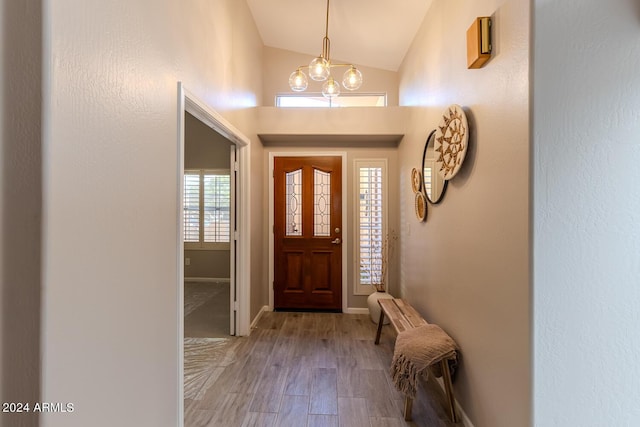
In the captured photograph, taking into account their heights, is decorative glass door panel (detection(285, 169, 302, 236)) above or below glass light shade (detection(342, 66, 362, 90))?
below

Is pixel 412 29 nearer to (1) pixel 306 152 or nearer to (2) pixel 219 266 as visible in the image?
(1) pixel 306 152

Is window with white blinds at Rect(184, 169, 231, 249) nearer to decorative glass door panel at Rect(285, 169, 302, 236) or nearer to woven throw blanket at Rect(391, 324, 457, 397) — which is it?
decorative glass door panel at Rect(285, 169, 302, 236)

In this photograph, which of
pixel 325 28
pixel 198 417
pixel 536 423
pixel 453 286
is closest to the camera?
pixel 536 423

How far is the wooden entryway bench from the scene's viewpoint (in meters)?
1.83

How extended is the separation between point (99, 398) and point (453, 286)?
6.53 ft

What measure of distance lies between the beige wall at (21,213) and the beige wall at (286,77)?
324cm

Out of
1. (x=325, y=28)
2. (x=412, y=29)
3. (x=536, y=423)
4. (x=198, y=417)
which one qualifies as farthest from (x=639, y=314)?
(x=325, y=28)

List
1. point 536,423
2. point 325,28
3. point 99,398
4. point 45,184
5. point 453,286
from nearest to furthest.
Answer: point 45,184 → point 99,398 → point 536,423 → point 453,286 → point 325,28

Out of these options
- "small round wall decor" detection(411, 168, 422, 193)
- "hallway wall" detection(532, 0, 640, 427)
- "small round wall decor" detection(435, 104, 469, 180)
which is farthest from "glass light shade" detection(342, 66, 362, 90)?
"hallway wall" detection(532, 0, 640, 427)

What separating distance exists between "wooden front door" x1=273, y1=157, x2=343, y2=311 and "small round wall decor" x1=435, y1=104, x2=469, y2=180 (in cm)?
181

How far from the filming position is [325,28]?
10.9 ft

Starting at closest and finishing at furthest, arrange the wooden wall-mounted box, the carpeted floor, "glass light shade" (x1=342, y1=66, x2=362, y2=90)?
1. the wooden wall-mounted box
2. "glass light shade" (x1=342, y1=66, x2=362, y2=90)
3. the carpeted floor

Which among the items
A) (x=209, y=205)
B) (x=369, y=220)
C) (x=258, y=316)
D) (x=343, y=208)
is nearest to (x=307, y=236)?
(x=343, y=208)

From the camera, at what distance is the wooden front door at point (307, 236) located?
3.83 meters
